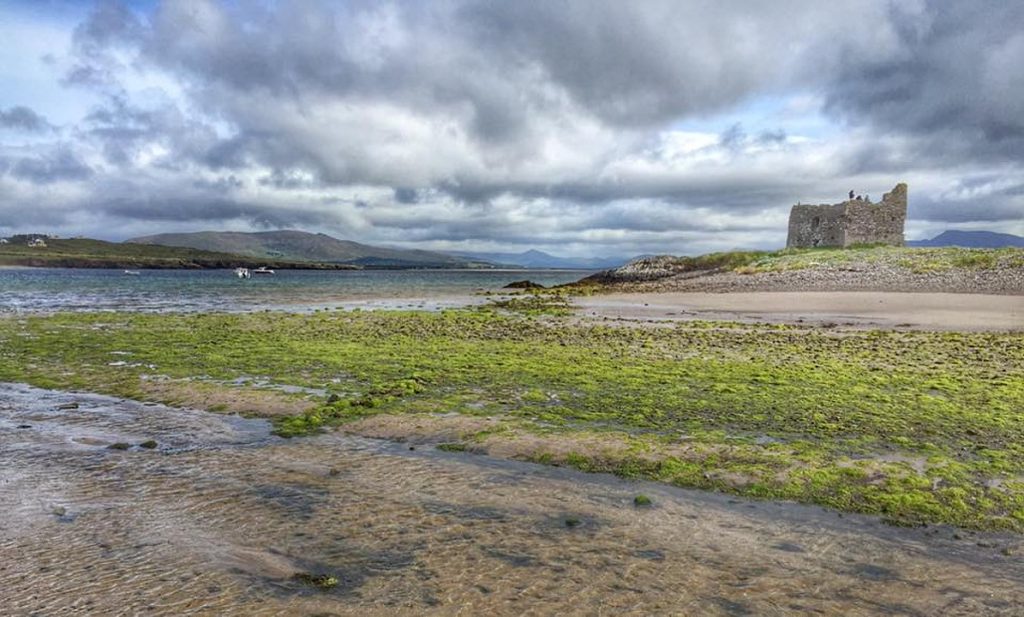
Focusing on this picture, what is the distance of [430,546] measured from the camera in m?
7.11

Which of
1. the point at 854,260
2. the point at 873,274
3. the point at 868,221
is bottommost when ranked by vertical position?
the point at 873,274

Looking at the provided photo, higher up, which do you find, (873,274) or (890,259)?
(890,259)

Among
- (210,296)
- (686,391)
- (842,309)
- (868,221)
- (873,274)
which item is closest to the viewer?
(686,391)

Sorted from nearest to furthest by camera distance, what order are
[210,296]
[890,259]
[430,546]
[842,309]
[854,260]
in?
[430,546], [842,309], [890,259], [210,296], [854,260]

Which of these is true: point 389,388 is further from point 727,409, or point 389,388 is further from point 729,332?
point 729,332

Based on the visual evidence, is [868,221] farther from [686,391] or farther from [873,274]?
[686,391]

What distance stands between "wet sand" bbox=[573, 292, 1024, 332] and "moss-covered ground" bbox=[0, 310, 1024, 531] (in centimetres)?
538

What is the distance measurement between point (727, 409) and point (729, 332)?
14836 millimetres

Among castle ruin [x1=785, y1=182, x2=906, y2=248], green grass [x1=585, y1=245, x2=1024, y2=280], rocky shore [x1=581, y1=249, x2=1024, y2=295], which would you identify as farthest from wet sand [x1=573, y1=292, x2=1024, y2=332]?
castle ruin [x1=785, y1=182, x2=906, y2=248]

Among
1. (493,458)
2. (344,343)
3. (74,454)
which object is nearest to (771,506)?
(493,458)

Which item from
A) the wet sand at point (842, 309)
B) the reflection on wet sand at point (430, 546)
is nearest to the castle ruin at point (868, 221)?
the wet sand at point (842, 309)

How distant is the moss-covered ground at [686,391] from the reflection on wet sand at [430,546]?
1131 millimetres

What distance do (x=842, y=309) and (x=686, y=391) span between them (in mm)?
28779

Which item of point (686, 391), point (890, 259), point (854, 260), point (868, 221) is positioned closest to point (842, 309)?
point (686, 391)
